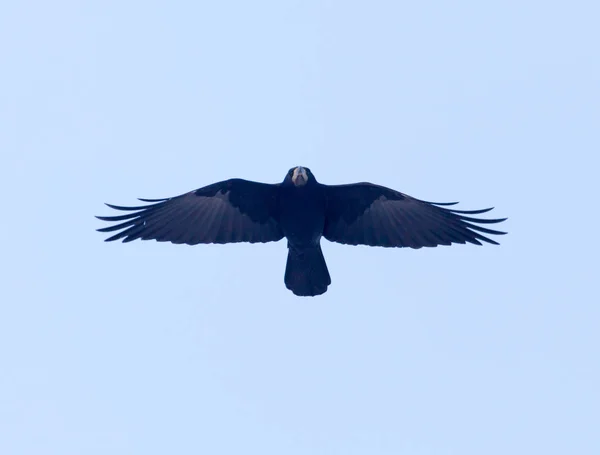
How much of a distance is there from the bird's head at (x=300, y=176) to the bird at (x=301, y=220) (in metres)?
0.01

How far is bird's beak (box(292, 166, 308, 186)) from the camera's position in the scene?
52.1 feet

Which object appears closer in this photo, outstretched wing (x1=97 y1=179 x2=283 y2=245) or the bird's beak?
the bird's beak

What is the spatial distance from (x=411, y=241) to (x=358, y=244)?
29.5 inches

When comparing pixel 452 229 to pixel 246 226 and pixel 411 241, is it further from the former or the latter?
pixel 246 226

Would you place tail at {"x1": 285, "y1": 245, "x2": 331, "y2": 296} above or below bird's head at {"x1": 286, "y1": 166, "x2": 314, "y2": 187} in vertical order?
below

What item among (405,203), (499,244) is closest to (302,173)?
(405,203)

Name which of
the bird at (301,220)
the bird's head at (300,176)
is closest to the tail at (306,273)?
the bird at (301,220)

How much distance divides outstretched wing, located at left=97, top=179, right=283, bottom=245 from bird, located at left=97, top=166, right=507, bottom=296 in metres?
0.01

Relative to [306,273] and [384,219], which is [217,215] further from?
[384,219]

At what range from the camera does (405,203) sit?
646 inches

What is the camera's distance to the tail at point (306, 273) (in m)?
16.0

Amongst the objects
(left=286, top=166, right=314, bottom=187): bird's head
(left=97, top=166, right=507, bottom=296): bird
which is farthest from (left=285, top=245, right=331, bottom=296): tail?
(left=286, top=166, right=314, bottom=187): bird's head

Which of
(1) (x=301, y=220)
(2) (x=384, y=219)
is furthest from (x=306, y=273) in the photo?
(2) (x=384, y=219)

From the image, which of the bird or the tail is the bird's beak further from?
the tail
